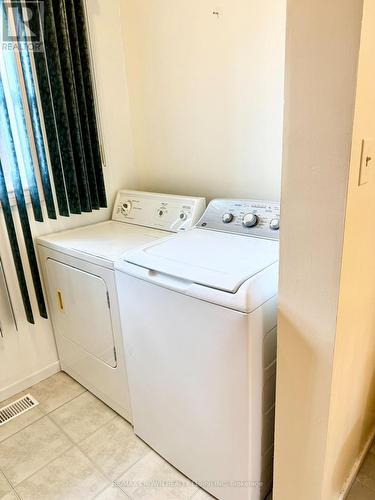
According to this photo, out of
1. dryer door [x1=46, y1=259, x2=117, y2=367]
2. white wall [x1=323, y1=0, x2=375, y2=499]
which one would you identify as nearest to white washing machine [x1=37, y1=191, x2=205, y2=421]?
dryer door [x1=46, y1=259, x2=117, y2=367]

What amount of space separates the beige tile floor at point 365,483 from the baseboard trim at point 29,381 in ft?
5.74

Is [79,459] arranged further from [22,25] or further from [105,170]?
[22,25]

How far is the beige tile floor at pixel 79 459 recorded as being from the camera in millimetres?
1492

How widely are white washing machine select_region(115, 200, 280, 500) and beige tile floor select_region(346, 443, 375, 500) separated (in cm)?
35

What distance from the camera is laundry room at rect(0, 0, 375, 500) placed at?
0.91 m

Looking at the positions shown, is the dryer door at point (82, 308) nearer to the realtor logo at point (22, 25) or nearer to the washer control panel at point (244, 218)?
the washer control panel at point (244, 218)

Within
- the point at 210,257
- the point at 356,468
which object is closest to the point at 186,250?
the point at 210,257

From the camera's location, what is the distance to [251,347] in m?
1.11

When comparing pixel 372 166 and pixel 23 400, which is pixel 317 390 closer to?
pixel 372 166

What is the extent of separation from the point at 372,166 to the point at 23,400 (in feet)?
7.02

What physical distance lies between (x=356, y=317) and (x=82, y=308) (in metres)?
1.31

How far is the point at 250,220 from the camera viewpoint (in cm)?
158

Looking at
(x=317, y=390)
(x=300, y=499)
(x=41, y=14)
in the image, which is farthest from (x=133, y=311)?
(x=41, y=14)

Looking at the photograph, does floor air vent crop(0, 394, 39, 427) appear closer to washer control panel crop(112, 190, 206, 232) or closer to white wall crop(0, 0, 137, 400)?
white wall crop(0, 0, 137, 400)
